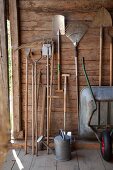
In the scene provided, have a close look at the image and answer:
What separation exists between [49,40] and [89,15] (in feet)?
1.92

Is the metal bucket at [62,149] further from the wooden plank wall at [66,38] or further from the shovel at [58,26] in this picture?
the shovel at [58,26]

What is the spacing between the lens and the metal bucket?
3000mm

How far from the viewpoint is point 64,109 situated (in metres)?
3.34

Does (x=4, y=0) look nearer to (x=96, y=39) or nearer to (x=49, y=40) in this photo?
(x=49, y=40)

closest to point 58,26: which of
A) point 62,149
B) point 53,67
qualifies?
point 53,67

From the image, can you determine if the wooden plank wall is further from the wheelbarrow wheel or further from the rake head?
the wheelbarrow wheel

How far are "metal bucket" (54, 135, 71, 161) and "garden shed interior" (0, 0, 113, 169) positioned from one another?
167 mm

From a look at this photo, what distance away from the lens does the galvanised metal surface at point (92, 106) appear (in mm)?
3189

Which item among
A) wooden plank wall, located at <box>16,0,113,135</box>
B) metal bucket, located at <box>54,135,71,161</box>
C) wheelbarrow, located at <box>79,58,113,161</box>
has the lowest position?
metal bucket, located at <box>54,135,71,161</box>

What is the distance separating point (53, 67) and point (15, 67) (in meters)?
0.48

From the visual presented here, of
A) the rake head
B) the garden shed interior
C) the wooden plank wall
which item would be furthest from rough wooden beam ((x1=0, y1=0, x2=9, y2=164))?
the rake head

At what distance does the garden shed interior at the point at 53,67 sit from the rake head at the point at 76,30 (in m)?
0.01

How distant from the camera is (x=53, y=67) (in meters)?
3.38

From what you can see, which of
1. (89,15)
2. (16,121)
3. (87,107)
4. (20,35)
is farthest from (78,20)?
(16,121)
